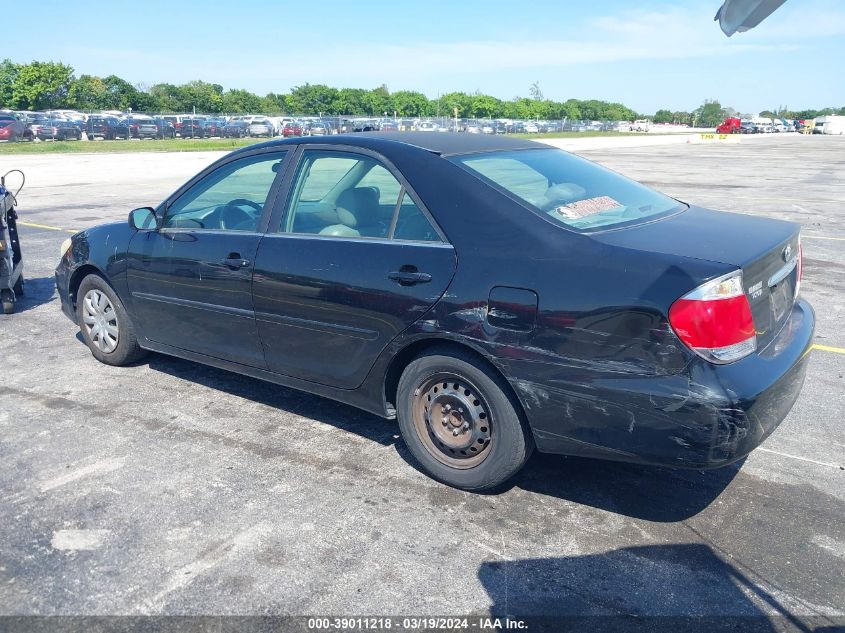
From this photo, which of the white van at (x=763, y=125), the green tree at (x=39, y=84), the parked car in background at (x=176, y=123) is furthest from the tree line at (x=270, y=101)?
the parked car in background at (x=176, y=123)

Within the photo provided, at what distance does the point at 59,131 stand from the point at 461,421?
49.1 meters

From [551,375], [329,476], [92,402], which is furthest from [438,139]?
[92,402]

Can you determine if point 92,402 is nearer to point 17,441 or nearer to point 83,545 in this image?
point 17,441

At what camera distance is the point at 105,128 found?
49.0 meters

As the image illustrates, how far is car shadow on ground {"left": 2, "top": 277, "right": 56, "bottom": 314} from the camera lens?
7379 millimetres

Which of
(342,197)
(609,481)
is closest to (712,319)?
(609,481)

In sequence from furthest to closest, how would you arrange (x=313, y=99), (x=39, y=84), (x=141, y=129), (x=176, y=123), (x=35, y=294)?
(x=313, y=99), (x=39, y=84), (x=176, y=123), (x=141, y=129), (x=35, y=294)

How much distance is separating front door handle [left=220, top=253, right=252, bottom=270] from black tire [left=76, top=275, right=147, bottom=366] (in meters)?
1.26

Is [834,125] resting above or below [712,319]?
below

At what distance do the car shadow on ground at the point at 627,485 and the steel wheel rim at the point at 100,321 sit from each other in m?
3.16

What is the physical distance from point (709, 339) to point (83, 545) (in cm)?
274

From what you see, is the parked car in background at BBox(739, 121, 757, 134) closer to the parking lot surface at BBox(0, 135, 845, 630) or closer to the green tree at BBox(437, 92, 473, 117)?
the green tree at BBox(437, 92, 473, 117)

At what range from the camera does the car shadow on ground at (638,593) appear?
8.96ft

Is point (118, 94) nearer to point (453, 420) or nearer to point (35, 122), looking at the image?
point (35, 122)
